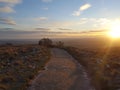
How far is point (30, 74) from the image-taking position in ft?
69.4

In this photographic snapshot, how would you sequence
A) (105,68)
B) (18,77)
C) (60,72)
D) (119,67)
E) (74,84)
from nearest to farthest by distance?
(74,84) < (18,77) < (60,72) < (105,68) < (119,67)

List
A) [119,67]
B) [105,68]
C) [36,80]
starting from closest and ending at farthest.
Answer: [36,80], [105,68], [119,67]

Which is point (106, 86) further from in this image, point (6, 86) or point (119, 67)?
point (119, 67)

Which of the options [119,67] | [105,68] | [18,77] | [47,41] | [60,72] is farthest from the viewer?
[47,41]

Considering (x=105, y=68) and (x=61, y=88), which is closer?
(x=61, y=88)

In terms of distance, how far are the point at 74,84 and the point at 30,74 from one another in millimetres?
4770

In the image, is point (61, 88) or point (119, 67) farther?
point (119, 67)

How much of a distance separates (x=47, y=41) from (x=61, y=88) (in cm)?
5739

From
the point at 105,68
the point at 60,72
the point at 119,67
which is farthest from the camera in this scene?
the point at 119,67

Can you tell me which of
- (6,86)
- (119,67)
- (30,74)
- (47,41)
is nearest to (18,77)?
(30,74)

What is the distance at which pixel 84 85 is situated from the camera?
17.6 metres

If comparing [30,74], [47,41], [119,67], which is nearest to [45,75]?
[30,74]

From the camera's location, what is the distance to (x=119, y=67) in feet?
85.9

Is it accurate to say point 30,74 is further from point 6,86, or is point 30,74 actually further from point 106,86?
point 106,86
